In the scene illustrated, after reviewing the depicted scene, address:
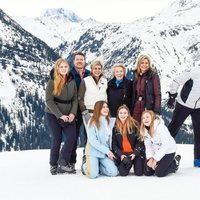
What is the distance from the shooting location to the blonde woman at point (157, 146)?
10648 millimetres

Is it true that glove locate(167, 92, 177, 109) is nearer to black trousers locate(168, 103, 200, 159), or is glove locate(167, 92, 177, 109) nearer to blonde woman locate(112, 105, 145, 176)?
black trousers locate(168, 103, 200, 159)

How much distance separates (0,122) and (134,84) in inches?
7174

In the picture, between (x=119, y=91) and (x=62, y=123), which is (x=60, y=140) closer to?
(x=62, y=123)

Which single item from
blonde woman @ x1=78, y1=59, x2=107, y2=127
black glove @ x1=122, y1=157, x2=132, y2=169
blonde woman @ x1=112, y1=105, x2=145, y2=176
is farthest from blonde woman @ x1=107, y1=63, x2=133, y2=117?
black glove @ x1=122, y1=157, x2=132, y2=169

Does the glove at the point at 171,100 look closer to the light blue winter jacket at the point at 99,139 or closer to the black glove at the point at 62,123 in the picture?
the light blue winter jacket at the point at 99,139

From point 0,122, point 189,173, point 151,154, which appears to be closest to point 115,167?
point 151,154

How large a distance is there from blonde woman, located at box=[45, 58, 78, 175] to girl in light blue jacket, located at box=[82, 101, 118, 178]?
46 centimetres

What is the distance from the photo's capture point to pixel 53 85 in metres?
11.2

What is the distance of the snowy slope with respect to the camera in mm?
8858

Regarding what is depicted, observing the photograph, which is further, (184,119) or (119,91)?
(184,119)

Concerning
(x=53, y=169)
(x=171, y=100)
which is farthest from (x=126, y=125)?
(x=53, y=169)

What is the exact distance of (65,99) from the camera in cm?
1126

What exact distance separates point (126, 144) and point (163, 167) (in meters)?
1.02

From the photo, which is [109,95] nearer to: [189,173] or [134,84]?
[134,84]
